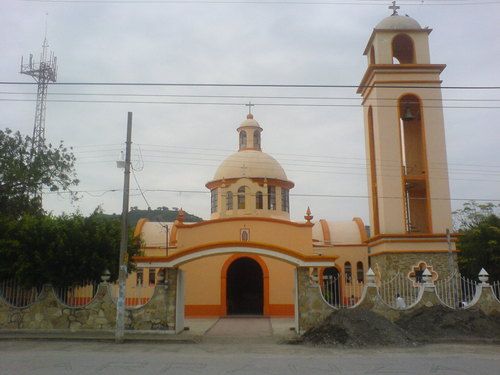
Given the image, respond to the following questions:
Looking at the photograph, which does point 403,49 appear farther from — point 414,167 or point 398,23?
point 414,167

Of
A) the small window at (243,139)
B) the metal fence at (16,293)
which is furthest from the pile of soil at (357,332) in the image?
the small window at (243,139)

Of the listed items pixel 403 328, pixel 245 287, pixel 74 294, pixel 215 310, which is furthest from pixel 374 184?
pixel 74 294

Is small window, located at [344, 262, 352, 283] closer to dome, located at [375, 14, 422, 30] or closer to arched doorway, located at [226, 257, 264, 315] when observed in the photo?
arched doorway, located at [226, 257, 264, 315]

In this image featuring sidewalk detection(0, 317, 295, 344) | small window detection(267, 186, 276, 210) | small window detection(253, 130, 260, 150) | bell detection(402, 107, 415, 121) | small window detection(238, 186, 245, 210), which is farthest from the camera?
small window detection(253, 130, 260, 150)

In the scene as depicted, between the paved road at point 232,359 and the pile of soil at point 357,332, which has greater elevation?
the pile of soil at point 357,332

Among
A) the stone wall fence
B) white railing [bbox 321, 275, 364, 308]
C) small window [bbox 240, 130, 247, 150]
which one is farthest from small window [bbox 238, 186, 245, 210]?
the stone wall fence

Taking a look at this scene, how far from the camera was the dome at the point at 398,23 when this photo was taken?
23.5 meters

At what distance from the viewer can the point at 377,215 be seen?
24.1 meters

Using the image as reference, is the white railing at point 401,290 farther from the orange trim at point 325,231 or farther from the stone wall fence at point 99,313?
the orange trim at point 325,231

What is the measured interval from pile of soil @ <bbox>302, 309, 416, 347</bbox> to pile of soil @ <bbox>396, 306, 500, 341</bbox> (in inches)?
38.6

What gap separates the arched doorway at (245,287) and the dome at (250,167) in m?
5.47

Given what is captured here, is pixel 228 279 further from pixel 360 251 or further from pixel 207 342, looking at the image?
pixel 207 342

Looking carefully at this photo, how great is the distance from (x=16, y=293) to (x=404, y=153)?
17.6m

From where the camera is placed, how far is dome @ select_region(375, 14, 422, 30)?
77.2 ft
